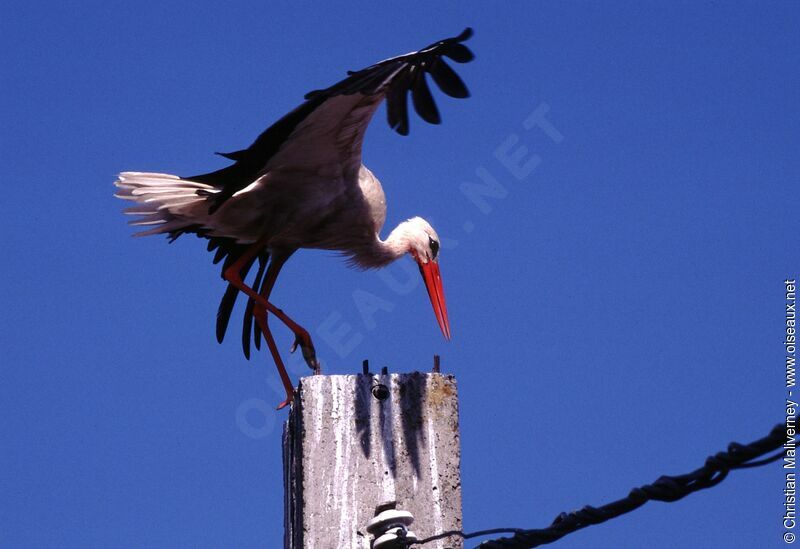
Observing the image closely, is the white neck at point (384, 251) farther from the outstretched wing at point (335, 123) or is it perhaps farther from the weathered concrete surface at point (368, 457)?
the weathered concrete surface at point (368, 457)

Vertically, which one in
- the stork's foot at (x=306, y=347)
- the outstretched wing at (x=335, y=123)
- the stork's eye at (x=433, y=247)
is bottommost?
the stork's foot at (x=306, y=347)

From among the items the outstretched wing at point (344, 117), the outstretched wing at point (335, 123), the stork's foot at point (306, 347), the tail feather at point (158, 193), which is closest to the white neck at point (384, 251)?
the outstretched wing at point (335, 123)

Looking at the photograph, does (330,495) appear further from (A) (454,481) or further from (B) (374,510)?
(A) (454,481)

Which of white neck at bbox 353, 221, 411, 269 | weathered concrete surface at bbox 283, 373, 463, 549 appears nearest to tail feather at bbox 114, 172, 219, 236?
white neck at bbox 353, 221, 411, 269

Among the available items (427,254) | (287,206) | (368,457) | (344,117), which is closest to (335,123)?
(344,117)

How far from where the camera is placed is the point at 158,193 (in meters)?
6.50

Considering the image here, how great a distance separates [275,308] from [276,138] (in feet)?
2.81

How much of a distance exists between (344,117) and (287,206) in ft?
2.71

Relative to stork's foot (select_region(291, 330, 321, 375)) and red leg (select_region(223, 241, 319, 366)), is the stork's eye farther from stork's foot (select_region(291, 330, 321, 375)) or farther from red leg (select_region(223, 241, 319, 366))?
stork's foot (select_region(291, 330, 321, 375))

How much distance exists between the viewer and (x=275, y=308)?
622 centimetres

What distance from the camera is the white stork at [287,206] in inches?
237

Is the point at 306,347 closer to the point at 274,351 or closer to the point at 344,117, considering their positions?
the point at 274,351

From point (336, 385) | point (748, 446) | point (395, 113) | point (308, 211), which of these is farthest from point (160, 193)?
point (748, 446)

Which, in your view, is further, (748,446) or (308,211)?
(308,211)
